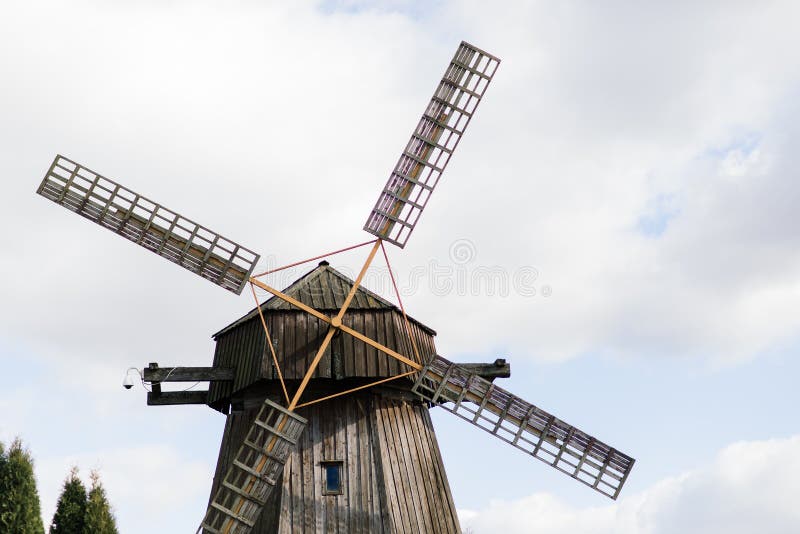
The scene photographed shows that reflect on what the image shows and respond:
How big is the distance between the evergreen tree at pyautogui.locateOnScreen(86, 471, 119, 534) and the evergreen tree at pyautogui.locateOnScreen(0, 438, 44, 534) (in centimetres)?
88

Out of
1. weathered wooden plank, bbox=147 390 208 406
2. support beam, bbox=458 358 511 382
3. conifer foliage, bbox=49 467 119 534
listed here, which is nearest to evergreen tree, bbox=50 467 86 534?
conifer foliage, bbox=49 467 119 534

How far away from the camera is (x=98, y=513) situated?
18.3 metres

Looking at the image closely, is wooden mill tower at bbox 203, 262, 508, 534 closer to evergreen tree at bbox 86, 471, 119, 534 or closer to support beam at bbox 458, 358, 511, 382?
support beam at bbox 458, 358, 511, 382

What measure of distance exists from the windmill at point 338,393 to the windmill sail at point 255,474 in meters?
0.02

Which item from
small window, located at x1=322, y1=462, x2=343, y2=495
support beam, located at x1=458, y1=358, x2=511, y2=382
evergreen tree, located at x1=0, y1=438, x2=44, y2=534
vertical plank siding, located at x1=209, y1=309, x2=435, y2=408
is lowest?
evergreen tree, located at x1=0, y1=438, x2=44, y2=534

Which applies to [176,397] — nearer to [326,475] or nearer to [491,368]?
[326,475]

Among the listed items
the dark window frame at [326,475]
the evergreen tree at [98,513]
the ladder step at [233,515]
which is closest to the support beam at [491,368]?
the dark window frame at [326,475]

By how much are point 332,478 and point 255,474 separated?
4.67 ft

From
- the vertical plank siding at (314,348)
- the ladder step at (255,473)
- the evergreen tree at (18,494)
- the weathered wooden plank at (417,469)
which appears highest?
the vertical plank siding at (314,348)

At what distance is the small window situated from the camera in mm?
15469

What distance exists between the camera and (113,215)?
15.6m

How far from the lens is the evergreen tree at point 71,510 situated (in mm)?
18406

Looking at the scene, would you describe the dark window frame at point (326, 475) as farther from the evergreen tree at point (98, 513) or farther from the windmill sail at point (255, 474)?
the evergreen tree at point (98, 513)

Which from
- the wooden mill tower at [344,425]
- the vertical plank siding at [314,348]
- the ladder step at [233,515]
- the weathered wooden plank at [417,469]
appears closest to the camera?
the ladder step at [233,515]
